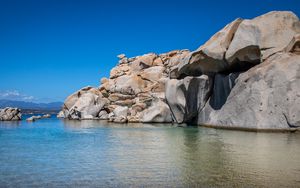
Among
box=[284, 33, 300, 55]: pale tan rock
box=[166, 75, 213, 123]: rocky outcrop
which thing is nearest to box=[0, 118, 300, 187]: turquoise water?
box=[284, 33, 300, 55]: pale tan rock

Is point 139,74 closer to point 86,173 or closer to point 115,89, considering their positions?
point 115,89

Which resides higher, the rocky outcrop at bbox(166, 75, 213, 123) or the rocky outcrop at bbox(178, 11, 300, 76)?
the rocky outcrop at bbox(178, 11, 300, 76)

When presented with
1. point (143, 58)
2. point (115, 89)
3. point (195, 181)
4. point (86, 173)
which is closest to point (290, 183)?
point (195, 181)

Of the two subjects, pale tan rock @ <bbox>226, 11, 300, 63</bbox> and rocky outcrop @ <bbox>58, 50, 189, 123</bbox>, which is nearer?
pale tan rock @ <bbox>226, 11, 300, 63</bbox>

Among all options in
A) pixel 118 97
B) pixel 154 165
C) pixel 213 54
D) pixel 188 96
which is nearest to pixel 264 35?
pixel 213 54

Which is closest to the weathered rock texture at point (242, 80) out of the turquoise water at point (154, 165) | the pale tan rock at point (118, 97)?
the turquoise water at point (154, 165)

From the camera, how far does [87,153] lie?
22.7 meters

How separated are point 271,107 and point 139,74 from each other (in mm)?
42411

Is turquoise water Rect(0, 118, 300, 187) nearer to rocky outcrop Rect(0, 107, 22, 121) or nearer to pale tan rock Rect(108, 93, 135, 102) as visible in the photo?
pale tan rock Rect(108, 93, 135, 102)

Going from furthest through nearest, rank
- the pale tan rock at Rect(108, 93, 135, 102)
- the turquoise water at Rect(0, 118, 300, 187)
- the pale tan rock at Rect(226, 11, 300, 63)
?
the pale tan rock at Rect(108, 93, 135, 102), the pale tan rock at Rect(226, 11, 300, 63), the turquoise water at Rect(0, 118, 300, 187)

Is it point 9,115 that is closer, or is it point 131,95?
point 131,95

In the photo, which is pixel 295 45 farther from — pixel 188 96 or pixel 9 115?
pixel 9 115

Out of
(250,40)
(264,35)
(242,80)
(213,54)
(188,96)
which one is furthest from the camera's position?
(188,96)

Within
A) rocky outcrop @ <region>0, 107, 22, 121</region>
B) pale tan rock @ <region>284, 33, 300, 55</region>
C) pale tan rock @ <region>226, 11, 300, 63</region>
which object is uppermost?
pale tan rock @ <region>226, 11, 300, 63</region>
